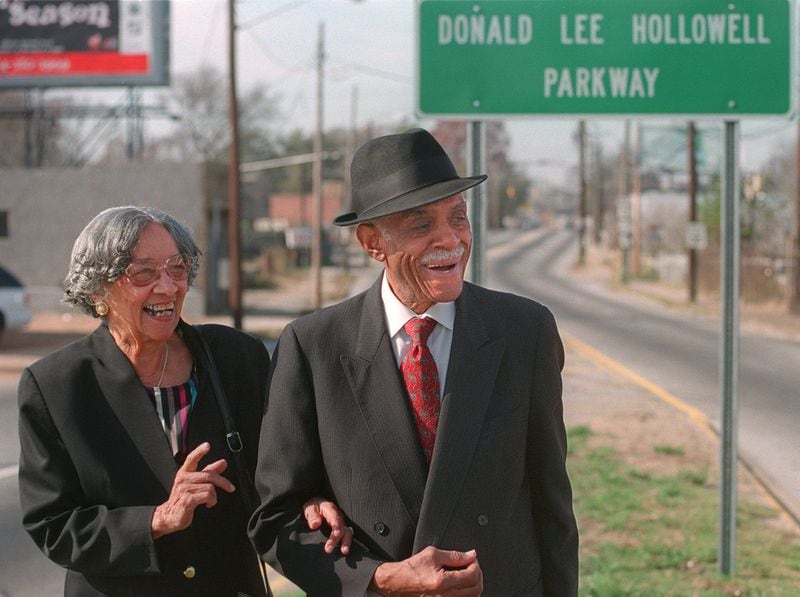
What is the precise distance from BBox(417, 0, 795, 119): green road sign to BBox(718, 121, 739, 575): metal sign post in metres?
0.32

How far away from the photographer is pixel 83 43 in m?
29.5

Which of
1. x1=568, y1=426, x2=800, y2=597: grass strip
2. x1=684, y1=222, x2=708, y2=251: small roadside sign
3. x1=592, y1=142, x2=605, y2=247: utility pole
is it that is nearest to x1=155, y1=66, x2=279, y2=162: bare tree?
x1=592, y1=142, x2=605, y2=247: utility pole

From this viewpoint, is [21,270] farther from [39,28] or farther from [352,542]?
[352,542]

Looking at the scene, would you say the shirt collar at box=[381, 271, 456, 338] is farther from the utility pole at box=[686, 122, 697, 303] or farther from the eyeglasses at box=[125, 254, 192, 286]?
the utility pole at box=[686, 122, 697, 303]

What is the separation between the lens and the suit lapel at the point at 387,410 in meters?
2.27

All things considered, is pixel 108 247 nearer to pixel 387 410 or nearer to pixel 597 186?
pixel 387 410

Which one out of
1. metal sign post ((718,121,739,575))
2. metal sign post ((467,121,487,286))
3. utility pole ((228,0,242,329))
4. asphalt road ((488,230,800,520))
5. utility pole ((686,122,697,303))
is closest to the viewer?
metal sign post ((467,121,487,286))

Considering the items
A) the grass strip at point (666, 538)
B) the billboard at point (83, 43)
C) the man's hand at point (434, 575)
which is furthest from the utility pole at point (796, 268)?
the man's hand at point (434, 575)

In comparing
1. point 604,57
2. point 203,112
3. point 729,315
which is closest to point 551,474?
point 604,57

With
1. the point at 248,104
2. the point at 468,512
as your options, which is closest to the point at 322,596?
the point at 468,512

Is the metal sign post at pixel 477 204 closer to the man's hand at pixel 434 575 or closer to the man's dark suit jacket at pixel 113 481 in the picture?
the man's dark suit jacket at pixel 113 481

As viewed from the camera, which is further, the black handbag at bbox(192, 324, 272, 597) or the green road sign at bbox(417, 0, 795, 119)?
the green road sign at bbox(417, 0, 795, 119)

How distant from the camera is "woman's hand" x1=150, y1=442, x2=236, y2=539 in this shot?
2.36 metres

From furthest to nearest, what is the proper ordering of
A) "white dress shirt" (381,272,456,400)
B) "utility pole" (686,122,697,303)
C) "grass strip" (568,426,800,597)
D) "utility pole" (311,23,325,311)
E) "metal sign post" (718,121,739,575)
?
"utility pole" (686,122,697,303)
"utility pole" (311,23,325,311)
"metal sign post" (718,121,739,575)
"grass strip" (568,426,800,597)
"white dress shirt" (381,272,456,400)
